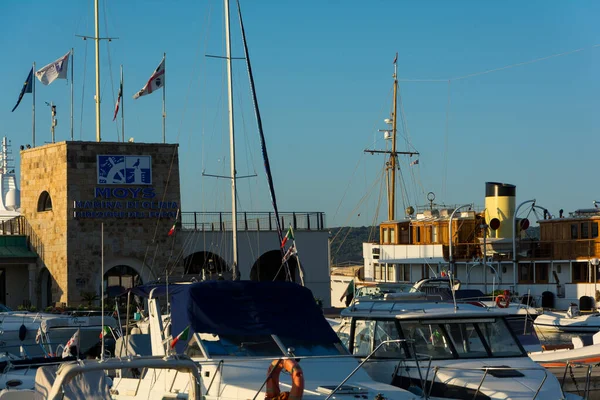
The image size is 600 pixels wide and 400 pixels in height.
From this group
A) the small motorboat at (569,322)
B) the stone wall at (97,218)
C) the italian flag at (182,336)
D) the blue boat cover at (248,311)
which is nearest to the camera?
the italian flag at (182,336)

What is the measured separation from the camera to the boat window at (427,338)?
15.5m

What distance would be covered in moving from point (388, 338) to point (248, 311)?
2.47 meters

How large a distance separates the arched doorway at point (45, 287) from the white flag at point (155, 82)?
7847 millimetres

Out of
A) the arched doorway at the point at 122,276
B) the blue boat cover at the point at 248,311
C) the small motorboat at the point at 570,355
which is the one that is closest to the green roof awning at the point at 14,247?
the arched doorway at the point at 122,276

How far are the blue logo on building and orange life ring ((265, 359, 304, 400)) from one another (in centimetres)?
2614

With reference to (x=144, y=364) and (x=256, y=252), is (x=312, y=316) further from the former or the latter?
(x=256, y=252)

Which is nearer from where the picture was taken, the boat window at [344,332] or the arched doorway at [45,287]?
the boat window at [344,332]

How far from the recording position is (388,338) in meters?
15.8

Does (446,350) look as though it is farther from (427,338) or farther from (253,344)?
(253,344)

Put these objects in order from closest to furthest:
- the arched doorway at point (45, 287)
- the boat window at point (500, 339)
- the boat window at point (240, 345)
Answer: the boat window at point (240, 345), the boat window at point (500, 339), the arched doorway at point (45, 287)

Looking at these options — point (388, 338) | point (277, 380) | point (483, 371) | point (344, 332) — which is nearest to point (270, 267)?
point (344, 332)

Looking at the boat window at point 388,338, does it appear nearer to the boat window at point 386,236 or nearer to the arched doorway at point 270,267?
the arched doorway at point 270,267

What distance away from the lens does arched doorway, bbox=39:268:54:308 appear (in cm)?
3872

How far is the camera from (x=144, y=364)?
1110cm
